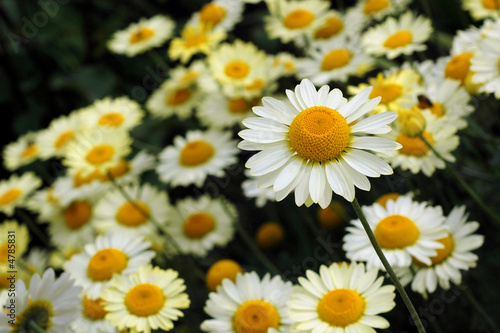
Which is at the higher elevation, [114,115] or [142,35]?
[142,35]

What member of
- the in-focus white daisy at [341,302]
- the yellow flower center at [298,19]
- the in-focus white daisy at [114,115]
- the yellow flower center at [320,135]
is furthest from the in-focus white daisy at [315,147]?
the in-focus white daisy at [114,115]

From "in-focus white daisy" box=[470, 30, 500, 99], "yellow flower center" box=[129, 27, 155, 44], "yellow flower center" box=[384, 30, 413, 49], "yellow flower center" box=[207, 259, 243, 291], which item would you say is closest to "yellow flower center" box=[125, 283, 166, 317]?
"yellow flower center" box=[207, 259, 243, 291]

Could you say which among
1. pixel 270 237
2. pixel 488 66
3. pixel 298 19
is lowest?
pixel 270 237

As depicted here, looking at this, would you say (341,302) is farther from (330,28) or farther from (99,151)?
(330,28)

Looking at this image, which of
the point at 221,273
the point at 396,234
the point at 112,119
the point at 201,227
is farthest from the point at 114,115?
the point at 396,234

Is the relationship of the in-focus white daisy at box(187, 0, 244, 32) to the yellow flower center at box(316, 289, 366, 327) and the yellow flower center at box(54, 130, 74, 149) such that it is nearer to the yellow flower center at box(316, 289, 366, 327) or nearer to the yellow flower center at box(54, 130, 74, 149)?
the yellow flower center at box(54, 130, 74, 149)

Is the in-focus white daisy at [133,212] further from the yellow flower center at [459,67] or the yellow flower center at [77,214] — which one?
the yellow flower center at [459,67]

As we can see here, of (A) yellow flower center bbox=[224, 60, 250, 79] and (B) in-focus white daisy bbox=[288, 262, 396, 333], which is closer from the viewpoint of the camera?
(B) in-focus white daisy bbox=[288, 262, 396, 333]
